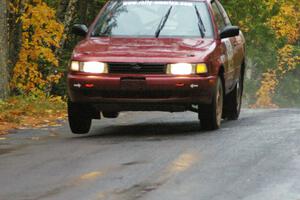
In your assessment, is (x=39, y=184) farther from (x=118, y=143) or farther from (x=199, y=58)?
(x=199, y=58)

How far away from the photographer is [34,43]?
22.2m

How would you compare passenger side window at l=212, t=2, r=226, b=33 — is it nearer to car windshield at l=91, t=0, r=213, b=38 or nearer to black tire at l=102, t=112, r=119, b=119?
car windshield at l=91, t=0, r=213, b=38

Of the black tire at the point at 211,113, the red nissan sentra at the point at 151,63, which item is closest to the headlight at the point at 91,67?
the red nissan sentra at the point at 151,63

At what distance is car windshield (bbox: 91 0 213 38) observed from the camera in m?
12.3

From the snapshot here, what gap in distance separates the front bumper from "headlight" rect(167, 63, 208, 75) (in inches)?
2.5

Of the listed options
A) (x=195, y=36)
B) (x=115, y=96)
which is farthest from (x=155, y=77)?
(x=195, y=36)

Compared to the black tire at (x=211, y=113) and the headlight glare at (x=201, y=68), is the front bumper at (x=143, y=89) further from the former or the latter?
the black tire at (x=211, y=113)

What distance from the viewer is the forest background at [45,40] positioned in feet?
56.7

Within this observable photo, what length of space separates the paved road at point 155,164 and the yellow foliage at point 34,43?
925 cm

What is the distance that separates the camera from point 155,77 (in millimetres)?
11156

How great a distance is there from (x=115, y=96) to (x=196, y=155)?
2328 millimetres

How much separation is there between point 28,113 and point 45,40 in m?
6.50

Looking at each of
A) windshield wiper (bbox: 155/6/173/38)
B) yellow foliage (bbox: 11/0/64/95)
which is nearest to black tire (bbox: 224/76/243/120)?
windshield wiper (bbox: 155/6/173/38)

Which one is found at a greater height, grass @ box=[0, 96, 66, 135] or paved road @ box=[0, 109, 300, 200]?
paved road @ box=[0, 109, 300, 200]
